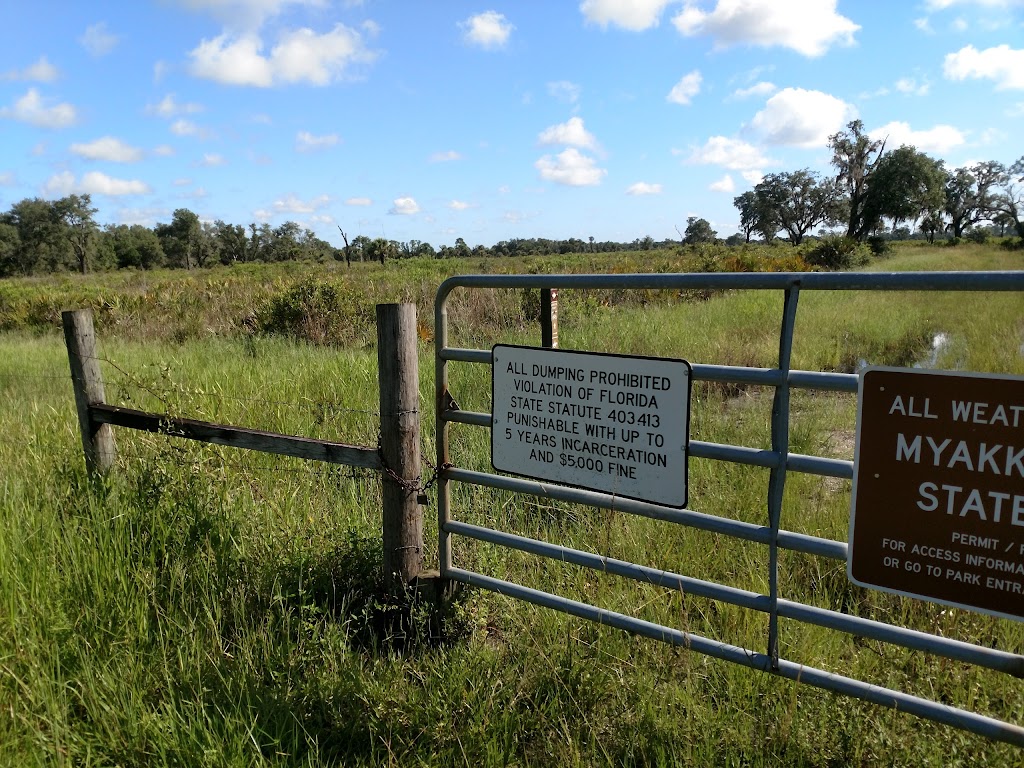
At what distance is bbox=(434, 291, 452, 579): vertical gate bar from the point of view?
2.83 meters

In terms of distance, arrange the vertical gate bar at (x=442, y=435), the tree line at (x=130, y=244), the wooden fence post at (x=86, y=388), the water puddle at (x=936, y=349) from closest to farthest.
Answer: the vertical gate bar at (x=442, y=435), the wooden fence post at (x=86, y=388), the water puddle at (x=936, y=349), the tree line at (x=130, y=244)

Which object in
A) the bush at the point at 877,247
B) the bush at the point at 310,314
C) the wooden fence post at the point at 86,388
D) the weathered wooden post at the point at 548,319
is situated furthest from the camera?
the bush at the point at 877,247

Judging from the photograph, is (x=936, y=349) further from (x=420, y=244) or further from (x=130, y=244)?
(x=130, y=244)

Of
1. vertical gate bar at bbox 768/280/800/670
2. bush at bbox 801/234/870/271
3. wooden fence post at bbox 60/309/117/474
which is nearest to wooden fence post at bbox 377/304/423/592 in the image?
vertical gate bar at bbox 768/280/800/670

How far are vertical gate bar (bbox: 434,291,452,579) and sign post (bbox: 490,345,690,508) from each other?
26 centimetres

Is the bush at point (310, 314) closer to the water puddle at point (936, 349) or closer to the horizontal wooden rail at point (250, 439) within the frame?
the horizontal wooden rail at point (250, 439)

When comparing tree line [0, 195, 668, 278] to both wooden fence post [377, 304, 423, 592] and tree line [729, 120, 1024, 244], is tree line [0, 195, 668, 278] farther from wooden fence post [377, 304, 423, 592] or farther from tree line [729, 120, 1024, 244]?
wooden fence post [377, 304, 423, 592]

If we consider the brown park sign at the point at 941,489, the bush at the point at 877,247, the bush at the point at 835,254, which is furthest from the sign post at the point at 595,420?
the bush at the point at 877,247

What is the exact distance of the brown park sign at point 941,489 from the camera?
1699mm

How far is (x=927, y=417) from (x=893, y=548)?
0.39m

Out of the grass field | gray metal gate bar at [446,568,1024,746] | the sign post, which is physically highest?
the sign post

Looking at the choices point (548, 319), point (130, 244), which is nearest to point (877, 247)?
point (548, 319)

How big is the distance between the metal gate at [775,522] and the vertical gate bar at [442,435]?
0.04m

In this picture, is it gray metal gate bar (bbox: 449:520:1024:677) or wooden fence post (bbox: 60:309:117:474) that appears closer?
gray metal gate bar (bbox: 449:520:1024:677)
